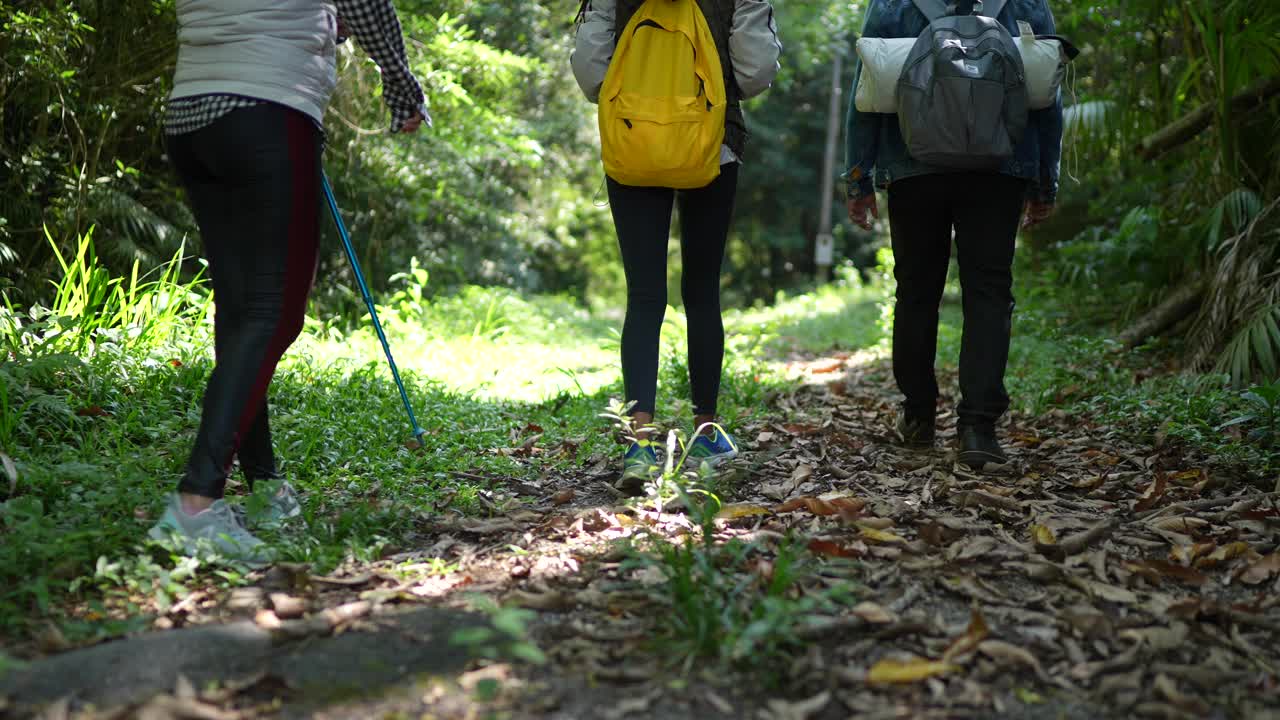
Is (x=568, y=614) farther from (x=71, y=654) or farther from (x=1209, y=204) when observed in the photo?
(x=1209, y=204)

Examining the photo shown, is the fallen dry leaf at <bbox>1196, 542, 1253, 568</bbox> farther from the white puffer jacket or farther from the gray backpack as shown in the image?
the white puffer jacket

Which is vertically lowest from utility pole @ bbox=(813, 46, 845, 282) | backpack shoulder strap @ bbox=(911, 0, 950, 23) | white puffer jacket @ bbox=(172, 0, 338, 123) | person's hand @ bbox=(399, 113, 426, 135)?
utility pole @ bbox=(813, 46, 845, 282)

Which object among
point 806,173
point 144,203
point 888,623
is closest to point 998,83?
point 888,623

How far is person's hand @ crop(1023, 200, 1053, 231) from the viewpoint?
3.32 meters

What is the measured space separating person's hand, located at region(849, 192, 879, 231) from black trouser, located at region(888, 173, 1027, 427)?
0.32ft

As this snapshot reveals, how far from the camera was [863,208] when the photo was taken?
11.7 feet

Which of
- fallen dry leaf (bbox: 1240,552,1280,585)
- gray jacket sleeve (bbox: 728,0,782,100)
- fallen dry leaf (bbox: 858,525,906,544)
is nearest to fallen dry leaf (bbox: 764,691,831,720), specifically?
fallen dry leaf (bbox: 858,525,906,544)

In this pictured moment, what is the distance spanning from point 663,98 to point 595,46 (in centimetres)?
31

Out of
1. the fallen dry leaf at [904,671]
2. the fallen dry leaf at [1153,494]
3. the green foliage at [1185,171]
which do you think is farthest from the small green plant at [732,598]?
the green foliage at [1185,171]

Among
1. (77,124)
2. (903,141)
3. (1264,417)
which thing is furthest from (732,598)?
(77,124)

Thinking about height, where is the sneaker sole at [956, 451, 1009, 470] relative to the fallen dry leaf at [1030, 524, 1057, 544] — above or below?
below

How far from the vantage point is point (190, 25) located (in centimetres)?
233

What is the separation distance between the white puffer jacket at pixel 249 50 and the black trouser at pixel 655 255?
1.02m

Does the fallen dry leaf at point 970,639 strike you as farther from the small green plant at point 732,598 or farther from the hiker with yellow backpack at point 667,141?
the hiker with yellow backpack at point 667,141
